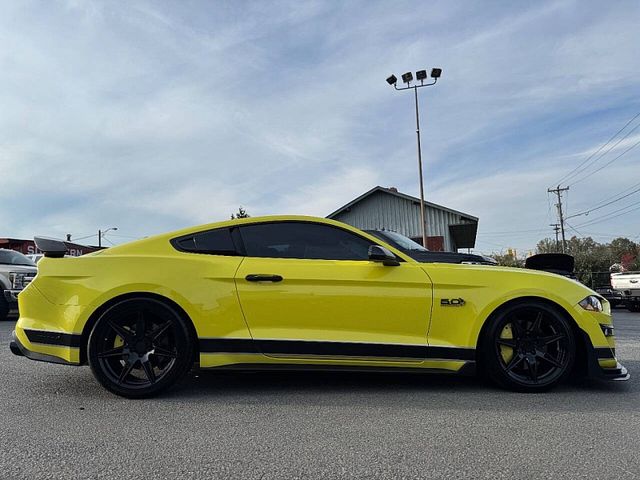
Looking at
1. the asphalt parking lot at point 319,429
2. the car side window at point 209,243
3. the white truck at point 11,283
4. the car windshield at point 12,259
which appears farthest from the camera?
the car windshield at point 12,259

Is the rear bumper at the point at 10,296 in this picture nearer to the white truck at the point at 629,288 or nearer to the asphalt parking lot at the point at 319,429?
the asphalt parking lot at the point at 319,429

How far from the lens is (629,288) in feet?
44.2

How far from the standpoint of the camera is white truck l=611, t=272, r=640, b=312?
13381 mm

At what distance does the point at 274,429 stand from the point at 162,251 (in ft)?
5.52

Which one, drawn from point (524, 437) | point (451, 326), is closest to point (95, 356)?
point (451, 326)

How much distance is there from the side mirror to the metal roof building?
19097 mm

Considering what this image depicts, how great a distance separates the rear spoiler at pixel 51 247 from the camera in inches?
151

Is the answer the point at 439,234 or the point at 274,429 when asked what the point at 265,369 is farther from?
the point at 439,234

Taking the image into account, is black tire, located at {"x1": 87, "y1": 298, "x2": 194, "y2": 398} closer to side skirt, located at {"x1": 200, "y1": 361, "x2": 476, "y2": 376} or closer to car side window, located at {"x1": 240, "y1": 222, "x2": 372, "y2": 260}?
side skirt, located at {"x1": 200, "y1": 361, "x2": 476, "y2": 376}

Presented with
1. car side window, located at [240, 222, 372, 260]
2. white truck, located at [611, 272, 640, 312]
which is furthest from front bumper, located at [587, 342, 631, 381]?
white truck, located at [611, 272, 640, 312]

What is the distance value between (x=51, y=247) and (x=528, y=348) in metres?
3.85

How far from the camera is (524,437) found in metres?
2.83

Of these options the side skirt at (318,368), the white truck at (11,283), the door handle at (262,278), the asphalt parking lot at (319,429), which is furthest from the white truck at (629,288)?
the white truck at (11,283)

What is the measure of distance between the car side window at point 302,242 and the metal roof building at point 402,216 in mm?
18974
